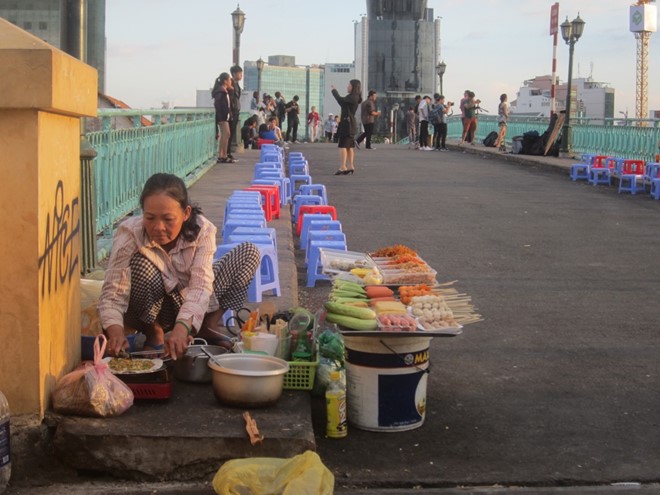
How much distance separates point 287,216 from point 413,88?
88773mm

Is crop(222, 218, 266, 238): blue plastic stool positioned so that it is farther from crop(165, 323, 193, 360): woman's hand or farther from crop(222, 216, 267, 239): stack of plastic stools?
crop(165, 323, 193, 360): woman's hand

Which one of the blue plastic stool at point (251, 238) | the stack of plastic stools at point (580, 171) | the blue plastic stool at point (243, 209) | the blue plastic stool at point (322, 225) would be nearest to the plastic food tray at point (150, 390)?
the blue plastic stool at point (251, 238)

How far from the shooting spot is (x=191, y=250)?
490 cm

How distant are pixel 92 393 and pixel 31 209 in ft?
2.69

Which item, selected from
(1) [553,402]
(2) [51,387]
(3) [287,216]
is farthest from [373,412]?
(3) [287,216]

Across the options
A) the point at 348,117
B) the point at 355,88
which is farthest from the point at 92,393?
the point at 355,88

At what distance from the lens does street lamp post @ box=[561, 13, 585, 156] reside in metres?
25.8

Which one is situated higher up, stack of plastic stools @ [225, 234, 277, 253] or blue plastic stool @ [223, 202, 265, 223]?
blue plastic stool @ [223, 202, 265, 223]

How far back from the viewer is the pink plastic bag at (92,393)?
4.04m

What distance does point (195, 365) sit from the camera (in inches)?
184

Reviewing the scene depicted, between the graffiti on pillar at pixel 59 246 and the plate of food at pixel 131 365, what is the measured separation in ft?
1.46

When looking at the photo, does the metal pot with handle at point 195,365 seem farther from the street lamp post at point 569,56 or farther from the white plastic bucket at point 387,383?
the street lamp post at point 569,56

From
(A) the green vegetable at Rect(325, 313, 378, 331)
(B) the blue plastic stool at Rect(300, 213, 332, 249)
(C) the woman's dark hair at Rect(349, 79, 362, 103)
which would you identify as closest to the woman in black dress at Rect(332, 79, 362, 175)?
(C) the woman's dark hair at Rect(349, 79, 362, 103)

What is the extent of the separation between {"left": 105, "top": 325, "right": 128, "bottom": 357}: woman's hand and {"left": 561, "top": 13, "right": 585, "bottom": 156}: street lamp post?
22.3 meters
